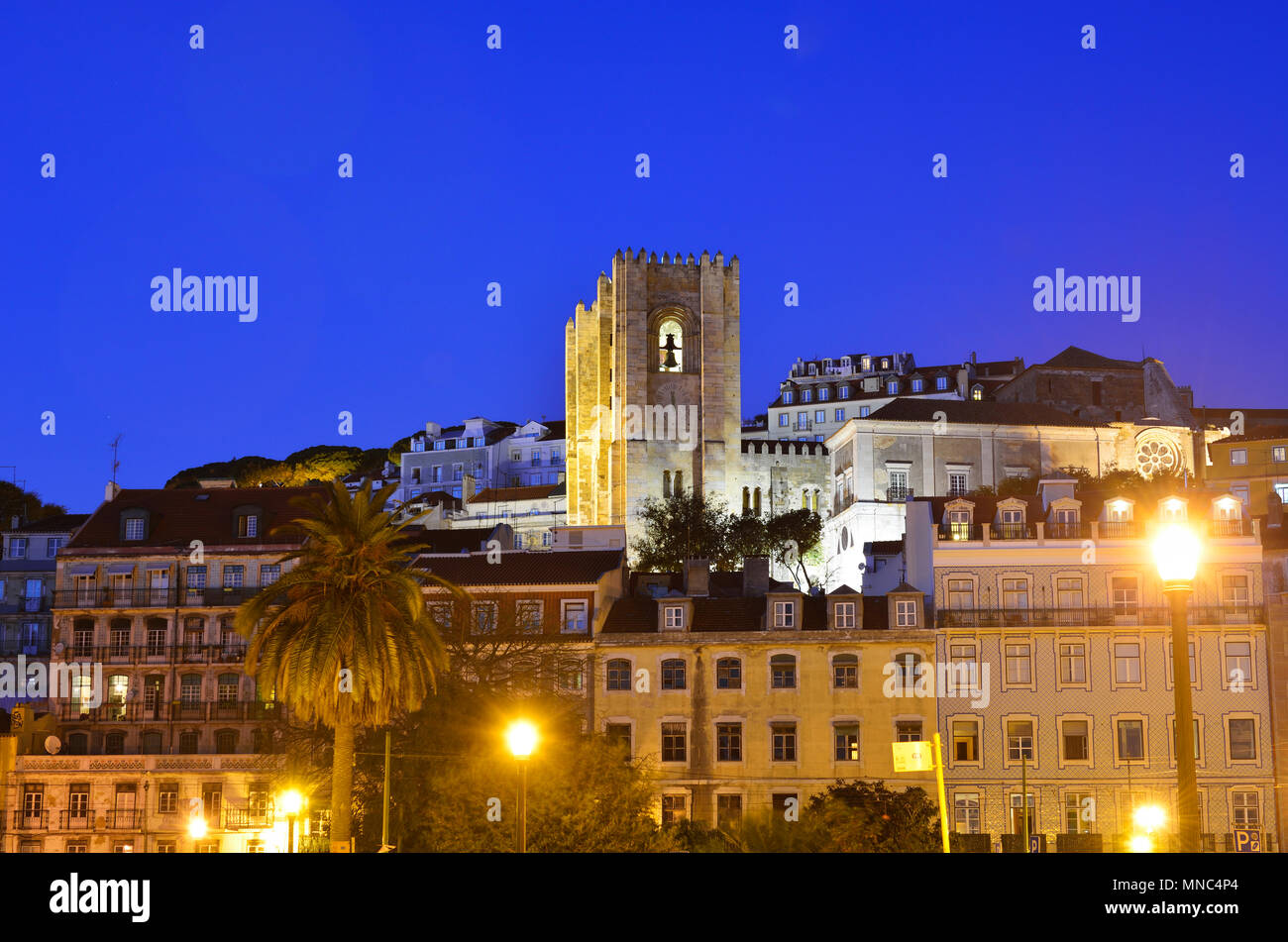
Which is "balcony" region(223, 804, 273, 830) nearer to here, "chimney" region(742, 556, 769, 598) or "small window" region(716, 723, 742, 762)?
"small window" region(716, 723, 742, 762)

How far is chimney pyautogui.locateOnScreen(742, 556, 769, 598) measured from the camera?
66.2m

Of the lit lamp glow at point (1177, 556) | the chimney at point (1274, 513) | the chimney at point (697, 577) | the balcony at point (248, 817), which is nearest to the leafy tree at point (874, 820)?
the chimney at point (697, 577)

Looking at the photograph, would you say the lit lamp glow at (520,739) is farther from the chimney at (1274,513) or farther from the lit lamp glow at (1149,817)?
the chimney at (1274,513)

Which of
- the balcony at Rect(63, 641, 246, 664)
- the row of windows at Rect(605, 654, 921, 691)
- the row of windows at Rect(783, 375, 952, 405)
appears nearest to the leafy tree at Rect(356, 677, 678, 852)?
the row of windows at Rect(605, 654, 921, 691)

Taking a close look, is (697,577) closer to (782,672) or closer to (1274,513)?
(782,672)

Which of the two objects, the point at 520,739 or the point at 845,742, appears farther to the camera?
the point at 845,742

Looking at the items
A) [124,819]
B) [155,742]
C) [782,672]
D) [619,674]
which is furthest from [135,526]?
[782,672]

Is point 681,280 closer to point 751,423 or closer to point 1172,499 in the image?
point 751,423

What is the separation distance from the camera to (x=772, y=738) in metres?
60.2

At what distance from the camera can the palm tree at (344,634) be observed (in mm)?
41969
